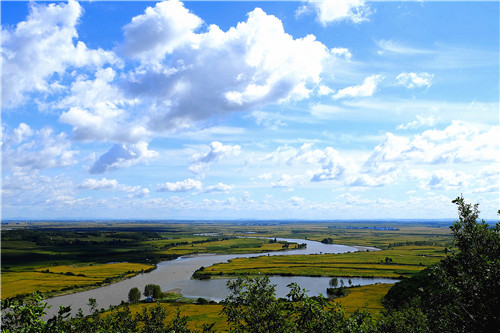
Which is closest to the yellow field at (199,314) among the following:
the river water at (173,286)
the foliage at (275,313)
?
the river water at (173,286)

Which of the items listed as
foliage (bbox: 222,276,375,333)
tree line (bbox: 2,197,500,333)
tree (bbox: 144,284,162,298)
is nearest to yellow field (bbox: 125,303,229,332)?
tree (bbox: 144,284,162,298)

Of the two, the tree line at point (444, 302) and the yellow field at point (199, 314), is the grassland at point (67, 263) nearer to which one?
the yellow field at point (199, 314)

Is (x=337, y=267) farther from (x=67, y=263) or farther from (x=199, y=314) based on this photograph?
(x=67, y=263)

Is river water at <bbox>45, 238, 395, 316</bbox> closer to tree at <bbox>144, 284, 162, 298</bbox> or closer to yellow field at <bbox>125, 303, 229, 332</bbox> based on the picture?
tree at <bbox>144, 284, 162, 298</bbox>

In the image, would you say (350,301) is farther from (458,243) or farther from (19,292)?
(19,292)

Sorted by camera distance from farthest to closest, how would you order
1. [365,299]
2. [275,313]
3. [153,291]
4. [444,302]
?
[153,291] < [365,299] < [444,302] < [275,313]

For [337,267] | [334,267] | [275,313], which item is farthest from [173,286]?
Result: [275,313]
